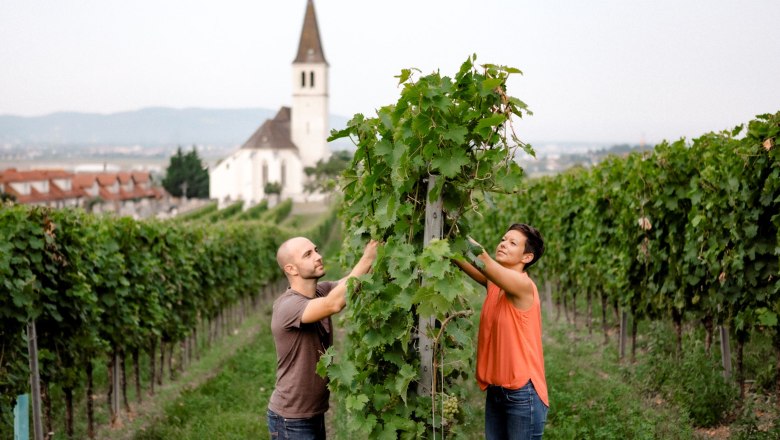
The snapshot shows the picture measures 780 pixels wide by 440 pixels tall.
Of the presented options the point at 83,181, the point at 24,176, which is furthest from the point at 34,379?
the point at 83,181

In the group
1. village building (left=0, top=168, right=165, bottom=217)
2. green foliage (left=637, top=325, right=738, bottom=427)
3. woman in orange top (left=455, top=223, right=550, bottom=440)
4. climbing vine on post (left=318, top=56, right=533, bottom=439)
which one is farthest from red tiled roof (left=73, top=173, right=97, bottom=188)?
woman in orange top (left=455, top=223, right=550, bottom=440)

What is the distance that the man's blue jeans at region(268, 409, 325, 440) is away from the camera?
13.5ft

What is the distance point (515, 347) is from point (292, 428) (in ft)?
4.30

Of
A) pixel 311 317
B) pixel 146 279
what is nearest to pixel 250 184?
pixel 146 279

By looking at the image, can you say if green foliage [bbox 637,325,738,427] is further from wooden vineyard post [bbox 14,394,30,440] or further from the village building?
the village building

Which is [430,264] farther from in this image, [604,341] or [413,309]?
[604,341]

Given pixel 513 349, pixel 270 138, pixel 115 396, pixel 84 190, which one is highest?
pixel 270 138

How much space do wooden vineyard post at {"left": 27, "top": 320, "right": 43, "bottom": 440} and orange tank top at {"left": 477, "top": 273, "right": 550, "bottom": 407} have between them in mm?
4510

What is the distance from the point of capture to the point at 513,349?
155 inches

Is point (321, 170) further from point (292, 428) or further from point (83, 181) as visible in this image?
point (292, 428)

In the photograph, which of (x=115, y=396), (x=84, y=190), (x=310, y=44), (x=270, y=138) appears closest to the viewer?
(x=115, y=396)

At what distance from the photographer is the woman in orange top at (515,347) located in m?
3.92

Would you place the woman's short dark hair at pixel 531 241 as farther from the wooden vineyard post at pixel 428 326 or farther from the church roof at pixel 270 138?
the church roof at pixel 270 138

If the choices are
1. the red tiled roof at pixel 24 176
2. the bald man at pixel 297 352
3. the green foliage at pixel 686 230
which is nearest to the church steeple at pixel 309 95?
the red tiled roof at pixel 24 176
